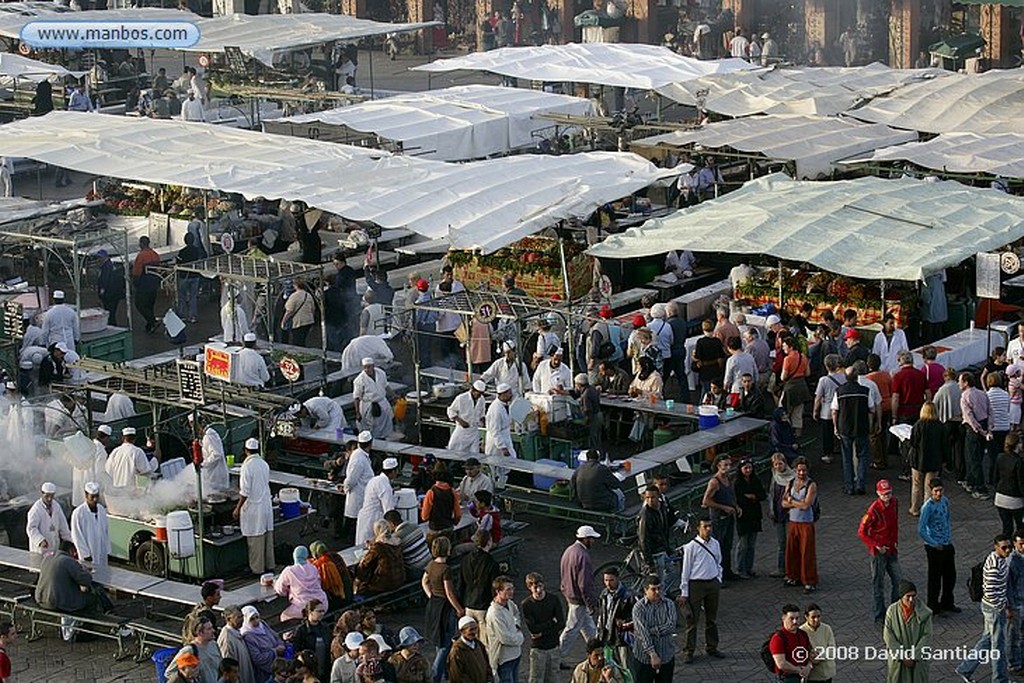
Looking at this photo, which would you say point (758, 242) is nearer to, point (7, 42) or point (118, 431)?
point (118, 431)

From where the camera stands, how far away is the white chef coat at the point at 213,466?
20484mm

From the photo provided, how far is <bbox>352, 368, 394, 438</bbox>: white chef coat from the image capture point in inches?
930

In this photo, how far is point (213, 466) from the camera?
20.6m

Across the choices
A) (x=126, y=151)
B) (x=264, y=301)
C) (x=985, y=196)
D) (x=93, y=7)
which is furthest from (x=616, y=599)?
(x=93, y=7)

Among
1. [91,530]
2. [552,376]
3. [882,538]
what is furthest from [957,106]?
[91,530]

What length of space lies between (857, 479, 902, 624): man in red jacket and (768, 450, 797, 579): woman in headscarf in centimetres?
117

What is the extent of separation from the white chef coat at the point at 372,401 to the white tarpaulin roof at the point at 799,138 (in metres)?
10.3

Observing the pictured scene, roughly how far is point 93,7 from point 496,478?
4407 cm

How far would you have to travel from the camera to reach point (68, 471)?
72.3ft

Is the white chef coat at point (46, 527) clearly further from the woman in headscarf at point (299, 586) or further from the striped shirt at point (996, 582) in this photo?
the striped shirt at point (996, 582)

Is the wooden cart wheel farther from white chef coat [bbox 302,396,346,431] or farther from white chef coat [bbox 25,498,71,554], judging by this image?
white chef coat [bbox 302,396,346,431]

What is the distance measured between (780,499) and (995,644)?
10.4 ft

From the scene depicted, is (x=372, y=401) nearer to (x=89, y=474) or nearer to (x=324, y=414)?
(x=324, y=414)

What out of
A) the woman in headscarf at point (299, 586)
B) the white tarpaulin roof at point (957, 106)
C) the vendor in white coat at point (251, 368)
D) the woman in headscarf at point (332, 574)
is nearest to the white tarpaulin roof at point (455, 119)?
the white tarpaulin roof at point (957, 106)
